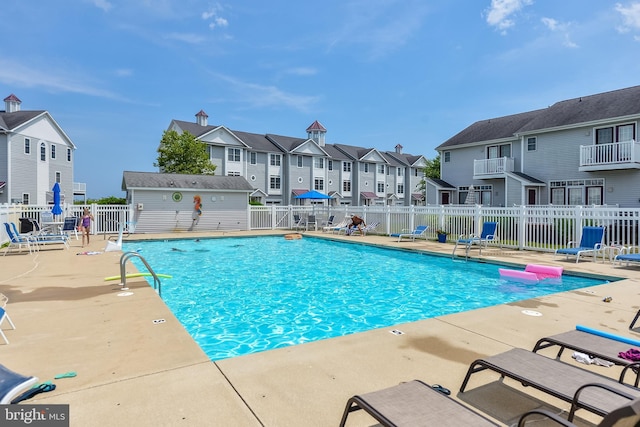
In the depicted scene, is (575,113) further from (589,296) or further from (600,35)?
(589,296)

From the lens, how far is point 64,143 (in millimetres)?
34469

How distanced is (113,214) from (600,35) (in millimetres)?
23102

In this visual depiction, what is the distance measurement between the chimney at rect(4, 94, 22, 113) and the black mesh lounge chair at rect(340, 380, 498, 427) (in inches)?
1790

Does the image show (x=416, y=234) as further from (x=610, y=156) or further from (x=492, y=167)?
(x=492, y=167)

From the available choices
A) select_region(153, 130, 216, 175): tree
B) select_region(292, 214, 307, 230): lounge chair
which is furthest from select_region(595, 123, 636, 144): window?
select_region(153, 130, 216, 175): tree

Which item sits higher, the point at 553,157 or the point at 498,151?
the point at 498,151

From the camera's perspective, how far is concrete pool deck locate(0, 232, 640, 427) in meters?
2.66

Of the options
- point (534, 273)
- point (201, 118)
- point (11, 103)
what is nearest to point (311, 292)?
point (534, 273)

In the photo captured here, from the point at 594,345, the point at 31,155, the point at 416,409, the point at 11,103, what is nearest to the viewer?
the point at 416,409

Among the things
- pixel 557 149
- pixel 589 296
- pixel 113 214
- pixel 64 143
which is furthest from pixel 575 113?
pixel 64 143

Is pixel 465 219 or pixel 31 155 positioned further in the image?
pixel 31 155

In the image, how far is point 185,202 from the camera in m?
21.2

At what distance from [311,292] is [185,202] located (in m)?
15.3

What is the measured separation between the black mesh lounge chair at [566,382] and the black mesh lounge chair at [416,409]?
67cm
